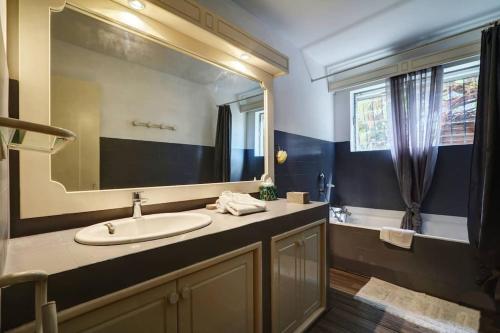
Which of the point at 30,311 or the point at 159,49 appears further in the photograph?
the point at 159,49

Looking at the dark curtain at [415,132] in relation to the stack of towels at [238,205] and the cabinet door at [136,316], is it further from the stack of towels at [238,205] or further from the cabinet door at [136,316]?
the cabinet door at [136,316]

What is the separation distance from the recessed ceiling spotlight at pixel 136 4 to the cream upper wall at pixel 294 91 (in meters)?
0.67

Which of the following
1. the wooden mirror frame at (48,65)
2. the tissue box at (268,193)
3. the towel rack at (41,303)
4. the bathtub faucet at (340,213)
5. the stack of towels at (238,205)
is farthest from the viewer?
the bathtub faucet at (340,213)

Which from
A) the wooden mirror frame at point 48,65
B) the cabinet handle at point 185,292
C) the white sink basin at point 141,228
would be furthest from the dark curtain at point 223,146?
the cabinet handle at point 185,292

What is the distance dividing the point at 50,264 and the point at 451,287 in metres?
2.61

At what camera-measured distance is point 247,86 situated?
201 cm

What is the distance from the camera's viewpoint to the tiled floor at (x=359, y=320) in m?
1.56

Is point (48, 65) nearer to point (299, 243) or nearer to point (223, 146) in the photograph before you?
point (223, 146)

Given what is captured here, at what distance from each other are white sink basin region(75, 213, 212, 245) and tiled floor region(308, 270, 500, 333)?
3.88ft

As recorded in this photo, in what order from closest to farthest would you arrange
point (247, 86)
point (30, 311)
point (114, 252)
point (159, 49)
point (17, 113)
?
point (30, 311), point (114, 252), point (17, 113), point (159, 49), point (247, 86)

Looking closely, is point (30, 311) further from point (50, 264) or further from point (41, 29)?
point (41, 29)

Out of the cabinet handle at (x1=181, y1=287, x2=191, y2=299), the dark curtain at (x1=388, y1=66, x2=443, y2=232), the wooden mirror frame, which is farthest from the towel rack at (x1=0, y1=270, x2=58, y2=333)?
the dark curtain at (x1=388, y1=66, x2=443, y2=232)

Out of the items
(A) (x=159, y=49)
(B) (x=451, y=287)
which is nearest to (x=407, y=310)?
(B) (x=451, y=287)

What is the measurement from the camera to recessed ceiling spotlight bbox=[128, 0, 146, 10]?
121cm
